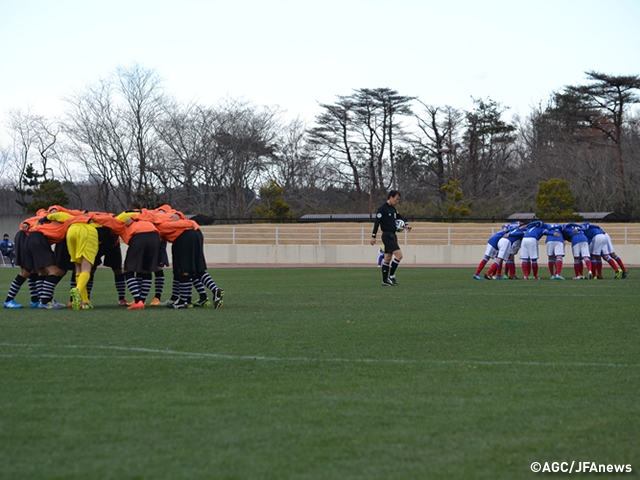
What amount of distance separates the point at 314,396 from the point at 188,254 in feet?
22.3

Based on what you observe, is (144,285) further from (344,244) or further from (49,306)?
(344,244)

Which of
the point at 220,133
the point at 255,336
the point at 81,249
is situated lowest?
the point at 255,336

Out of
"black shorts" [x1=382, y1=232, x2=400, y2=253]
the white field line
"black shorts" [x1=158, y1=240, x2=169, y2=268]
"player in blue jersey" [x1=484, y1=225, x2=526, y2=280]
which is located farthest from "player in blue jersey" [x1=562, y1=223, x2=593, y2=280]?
the white field line

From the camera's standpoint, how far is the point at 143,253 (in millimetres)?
11930

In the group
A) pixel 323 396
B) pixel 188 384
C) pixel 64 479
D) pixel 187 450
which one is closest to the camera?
pixel 64 479

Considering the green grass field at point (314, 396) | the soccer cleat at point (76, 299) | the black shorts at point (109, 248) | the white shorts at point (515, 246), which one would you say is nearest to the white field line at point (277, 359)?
the green grass field at point (314, 396)

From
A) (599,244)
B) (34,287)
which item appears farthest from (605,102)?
(34,287)

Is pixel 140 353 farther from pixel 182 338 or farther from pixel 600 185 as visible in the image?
pixel 600 185

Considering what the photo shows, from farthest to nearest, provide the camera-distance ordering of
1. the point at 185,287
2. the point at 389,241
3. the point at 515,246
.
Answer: the point at 515,246 → the point at 389,241 → the point at 185,287

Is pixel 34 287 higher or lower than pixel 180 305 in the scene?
higher

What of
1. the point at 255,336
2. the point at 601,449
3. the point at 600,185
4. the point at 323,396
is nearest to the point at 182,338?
the point at 255,336

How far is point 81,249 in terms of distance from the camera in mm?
11758

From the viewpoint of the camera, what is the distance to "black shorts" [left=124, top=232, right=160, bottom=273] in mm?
11844

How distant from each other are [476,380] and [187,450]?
8.69 feet
